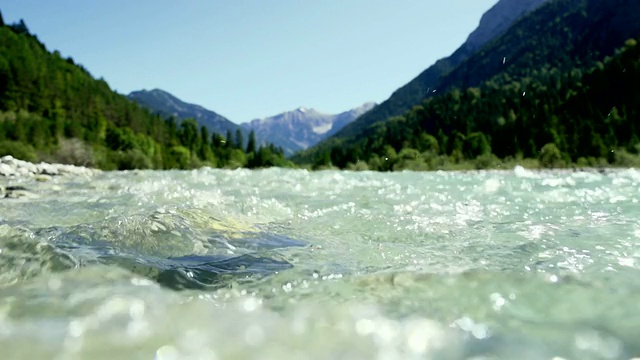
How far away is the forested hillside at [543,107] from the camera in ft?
260

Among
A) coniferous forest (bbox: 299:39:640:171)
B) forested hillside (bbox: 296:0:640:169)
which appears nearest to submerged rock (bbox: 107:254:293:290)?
coniferous forest (bbox: 299:39:640:171)

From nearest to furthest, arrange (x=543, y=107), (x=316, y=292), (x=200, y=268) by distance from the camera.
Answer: (x=316, y=292)
(x=200, y=268)
(x=543, y=107)

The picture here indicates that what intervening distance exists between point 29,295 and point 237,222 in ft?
12.8

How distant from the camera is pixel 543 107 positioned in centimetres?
10044

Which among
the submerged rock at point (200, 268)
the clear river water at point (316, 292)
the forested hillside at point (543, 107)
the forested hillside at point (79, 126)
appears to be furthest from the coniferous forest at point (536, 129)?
the submerged rock at point (200, 268)

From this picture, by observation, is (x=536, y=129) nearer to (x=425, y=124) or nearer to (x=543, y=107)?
(x=543, y=107)

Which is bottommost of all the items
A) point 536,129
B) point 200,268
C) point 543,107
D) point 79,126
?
point 536,129

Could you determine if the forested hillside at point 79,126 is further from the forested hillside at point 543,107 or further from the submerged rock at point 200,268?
the submerged rock at point 200,268

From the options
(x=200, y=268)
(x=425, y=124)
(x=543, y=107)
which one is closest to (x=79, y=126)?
(x=200, y=268)

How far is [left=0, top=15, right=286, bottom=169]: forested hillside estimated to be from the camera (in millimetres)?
69250

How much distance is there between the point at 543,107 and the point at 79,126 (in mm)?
94343

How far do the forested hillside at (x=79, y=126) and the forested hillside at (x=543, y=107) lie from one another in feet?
105

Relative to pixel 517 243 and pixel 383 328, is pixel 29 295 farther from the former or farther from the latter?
pixel 517 243

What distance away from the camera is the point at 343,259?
473 cm
